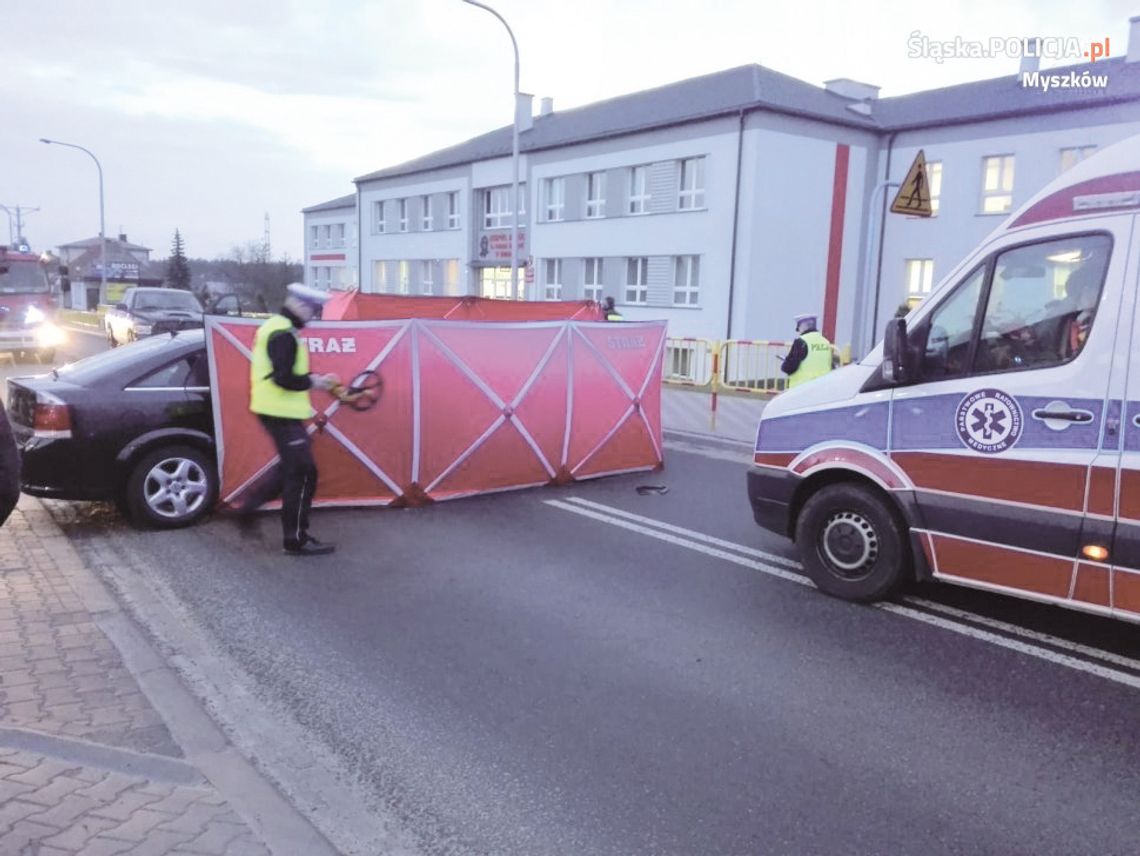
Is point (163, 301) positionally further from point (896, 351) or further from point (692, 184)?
point (896, 351)

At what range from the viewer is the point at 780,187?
2673 centimetres

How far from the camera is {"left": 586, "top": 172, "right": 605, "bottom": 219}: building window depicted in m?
32.3

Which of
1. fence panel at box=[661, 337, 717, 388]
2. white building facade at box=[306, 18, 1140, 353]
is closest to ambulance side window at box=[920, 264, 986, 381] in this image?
fence panel at box=[661, 337, 717, 388]

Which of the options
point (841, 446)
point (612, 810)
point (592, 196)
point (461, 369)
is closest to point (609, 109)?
point (592, 196)

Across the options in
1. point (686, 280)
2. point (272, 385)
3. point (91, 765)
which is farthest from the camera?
point (686, 280)

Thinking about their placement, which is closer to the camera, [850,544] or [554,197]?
[850,544]

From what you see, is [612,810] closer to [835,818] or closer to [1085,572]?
[835,818]

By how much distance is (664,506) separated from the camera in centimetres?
844

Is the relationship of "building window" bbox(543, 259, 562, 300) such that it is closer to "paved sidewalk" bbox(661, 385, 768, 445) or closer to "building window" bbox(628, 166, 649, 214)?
"building window" bbox(628, 166, 649, 214)

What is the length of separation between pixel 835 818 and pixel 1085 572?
2.17m

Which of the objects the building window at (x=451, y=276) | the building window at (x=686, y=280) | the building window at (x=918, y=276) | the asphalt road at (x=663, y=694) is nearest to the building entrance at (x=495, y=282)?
the building window at (x=451, y=276)

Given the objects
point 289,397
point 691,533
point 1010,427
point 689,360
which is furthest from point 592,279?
point 1010,427

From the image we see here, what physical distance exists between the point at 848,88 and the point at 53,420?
30.9m

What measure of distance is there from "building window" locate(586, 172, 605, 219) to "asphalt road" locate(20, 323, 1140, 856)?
87.9 feet
